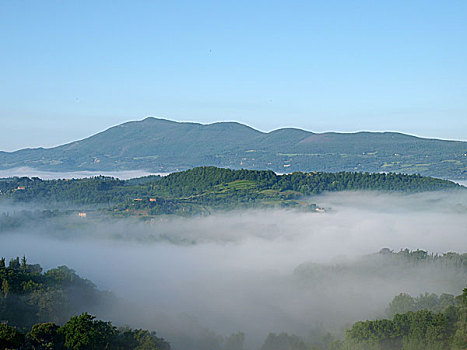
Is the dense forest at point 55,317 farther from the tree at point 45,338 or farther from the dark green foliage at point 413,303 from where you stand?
the dark green foliage at point 413,303

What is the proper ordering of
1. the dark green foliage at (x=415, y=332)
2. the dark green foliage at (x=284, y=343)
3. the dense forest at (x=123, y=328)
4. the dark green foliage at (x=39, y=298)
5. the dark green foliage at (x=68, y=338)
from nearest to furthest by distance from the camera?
the dark green foliage at (x=68, y=338)
the dense forest at (x=123, y=328)
the dark green foliage at (x=415, y=332)
the dark green foliage at (x=39, y=298)
the dark green foliage at (x=284, y=343)

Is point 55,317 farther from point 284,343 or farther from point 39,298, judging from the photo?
point 284,343

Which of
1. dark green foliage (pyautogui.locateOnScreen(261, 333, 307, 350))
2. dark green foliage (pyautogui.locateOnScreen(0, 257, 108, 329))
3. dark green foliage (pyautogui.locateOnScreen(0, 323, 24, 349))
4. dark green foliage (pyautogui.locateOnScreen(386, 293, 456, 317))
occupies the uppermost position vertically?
dark green foliage (pyautogui.locateOnScreen(0, 323, 24, 349))

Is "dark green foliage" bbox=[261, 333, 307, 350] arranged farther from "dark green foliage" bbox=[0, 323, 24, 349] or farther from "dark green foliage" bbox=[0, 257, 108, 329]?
"dark green foliage" bbox=[0, 323, 24, 349]

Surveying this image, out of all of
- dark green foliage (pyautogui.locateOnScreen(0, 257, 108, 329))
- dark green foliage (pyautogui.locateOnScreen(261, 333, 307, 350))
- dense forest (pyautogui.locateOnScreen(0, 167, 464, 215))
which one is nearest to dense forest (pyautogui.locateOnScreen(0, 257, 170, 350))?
dark green foliage (pyautogui.locateOnScreen(0, 257, 108, 329))

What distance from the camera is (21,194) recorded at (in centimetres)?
19200

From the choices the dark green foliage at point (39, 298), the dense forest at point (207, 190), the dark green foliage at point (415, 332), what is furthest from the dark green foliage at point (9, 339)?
the dense forest at point (207, 190)

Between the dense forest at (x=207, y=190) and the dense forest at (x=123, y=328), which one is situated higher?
the dense forest at (x=207, y=190)

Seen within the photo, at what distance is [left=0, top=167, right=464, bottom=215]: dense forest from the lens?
16412 cm

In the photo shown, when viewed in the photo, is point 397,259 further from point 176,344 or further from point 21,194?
point 21,194

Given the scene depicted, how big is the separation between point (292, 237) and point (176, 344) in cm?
9316

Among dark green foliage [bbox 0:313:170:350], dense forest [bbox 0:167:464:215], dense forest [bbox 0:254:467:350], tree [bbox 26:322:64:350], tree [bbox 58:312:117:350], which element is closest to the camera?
dark green foliage [bbox 0:313:170:350]

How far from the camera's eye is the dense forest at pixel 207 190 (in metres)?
164

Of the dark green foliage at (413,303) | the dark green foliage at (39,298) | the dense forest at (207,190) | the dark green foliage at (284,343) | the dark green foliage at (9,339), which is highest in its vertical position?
the dense forest at (207,190)
